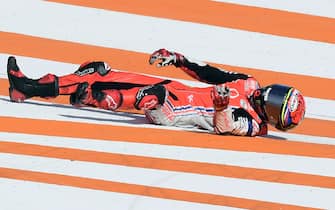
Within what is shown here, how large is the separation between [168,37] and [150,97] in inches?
64.0

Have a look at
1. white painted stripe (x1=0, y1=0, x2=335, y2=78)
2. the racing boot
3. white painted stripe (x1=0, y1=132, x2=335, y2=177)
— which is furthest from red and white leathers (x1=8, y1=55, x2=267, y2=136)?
white painted stripe (x1=0, y1=0, x2=335, y2=78)

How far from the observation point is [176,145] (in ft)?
17.2

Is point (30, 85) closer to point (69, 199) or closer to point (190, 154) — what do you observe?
point (190, 154)

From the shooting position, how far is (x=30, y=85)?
5.92 meters

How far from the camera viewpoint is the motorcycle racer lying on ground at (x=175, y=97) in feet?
19.3

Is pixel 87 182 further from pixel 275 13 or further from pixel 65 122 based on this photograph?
pixel 275 13

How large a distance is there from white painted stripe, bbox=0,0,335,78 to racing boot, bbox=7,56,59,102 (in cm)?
143

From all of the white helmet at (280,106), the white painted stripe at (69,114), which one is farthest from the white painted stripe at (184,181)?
the white helmet at (280,106)

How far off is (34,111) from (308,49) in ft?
9.12

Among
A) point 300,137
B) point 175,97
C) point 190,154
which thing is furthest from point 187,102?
point 190,154

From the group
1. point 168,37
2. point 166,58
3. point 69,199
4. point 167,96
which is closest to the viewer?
point 69,199

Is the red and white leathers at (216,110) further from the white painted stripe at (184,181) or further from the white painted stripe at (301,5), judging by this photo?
the white painted stripe at (301,5)

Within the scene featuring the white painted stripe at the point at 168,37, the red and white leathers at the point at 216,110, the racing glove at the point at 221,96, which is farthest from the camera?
the white painted stripe at the point at 168,37

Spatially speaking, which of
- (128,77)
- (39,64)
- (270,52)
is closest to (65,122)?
(128,77)
